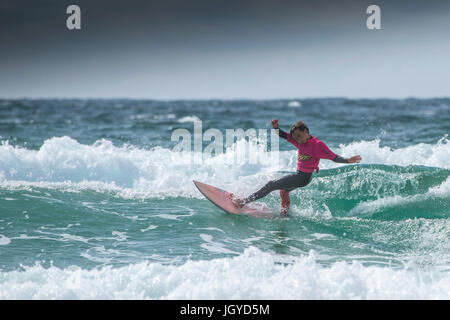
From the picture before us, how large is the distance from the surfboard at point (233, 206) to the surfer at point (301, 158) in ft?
0.68

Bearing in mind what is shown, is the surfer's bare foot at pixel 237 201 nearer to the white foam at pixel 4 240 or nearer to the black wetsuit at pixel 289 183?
the black wetsuit at pixel 289 183

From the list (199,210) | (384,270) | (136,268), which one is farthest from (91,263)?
(384,270)

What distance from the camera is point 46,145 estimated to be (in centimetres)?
1383

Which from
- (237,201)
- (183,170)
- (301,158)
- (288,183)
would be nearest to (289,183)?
(288,183)

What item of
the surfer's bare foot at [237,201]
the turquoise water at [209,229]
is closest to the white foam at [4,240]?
the turquoise water at [209,229]

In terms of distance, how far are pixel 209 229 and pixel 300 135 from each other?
2.38 metres

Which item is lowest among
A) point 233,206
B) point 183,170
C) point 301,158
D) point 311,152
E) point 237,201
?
point 233,206

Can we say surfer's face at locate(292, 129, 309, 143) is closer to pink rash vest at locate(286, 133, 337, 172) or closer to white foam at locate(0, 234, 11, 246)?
pink rash vest at locate(286, 133, 337, 172)

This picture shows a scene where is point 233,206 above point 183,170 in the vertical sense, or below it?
below

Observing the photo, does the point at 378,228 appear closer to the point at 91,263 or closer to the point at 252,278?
the point at 252,278

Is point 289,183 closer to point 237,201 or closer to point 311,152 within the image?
point 311,152

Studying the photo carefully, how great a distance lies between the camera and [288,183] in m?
8.86

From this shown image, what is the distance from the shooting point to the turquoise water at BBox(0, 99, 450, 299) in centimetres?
568

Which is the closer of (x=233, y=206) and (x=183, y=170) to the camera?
(x=233, y=206)
